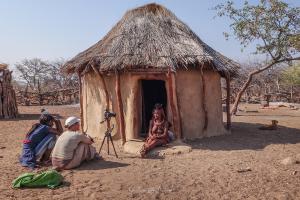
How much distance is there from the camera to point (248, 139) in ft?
31.5

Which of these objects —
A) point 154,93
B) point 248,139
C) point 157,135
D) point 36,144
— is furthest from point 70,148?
point 154,93

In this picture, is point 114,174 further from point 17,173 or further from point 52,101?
point 52,101

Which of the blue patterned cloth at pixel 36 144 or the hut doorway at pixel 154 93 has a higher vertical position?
the hut doorway at pixel 154 93

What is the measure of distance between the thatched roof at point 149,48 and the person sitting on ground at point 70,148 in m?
2.61

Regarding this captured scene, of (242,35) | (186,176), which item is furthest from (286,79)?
(186,176)

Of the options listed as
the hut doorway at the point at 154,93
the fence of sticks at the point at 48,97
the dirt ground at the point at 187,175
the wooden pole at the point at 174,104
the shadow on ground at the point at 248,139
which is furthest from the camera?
the fence of sticks at the point at 48,97

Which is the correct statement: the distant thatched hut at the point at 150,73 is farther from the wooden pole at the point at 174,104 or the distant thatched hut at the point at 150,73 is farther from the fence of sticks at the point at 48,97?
the fence of sticks at the point at 48,97

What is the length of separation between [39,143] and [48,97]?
1798 cm

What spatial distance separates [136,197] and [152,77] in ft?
13.8

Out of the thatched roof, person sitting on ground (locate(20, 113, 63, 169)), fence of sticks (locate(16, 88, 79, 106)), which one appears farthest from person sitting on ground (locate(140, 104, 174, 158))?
fence of sticks (locate(16, 88, 79, 106))

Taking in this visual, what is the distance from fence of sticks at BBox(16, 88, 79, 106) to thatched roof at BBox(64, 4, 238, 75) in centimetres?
1396

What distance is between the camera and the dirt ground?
521cm

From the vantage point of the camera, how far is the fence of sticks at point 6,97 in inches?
618

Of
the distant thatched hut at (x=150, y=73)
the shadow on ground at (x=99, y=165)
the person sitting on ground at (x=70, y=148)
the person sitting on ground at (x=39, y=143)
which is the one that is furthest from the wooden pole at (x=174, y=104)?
the person sitting on ground at (x=39, y=143)
